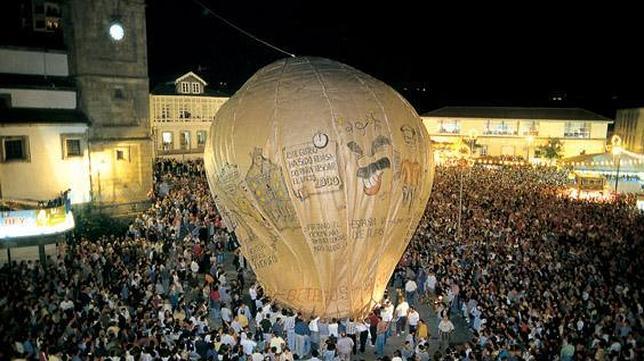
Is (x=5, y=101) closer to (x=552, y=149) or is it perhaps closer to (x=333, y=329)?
(x=333, y=329)

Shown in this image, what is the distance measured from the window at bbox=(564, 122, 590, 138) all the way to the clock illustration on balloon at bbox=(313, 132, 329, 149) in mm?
48591

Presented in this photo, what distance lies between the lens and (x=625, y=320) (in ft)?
39.6

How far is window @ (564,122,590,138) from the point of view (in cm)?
5403

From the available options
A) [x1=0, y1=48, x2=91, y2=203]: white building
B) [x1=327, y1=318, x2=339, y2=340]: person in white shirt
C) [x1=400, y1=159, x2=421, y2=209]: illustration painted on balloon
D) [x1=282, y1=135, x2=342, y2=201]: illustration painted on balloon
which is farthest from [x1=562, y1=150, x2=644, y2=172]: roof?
[x1=0, y1=48, x2=91, y2=203]: white building

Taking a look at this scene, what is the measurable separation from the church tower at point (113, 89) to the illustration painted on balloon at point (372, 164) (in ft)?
53.2

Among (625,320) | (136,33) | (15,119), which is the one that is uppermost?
(136,33)

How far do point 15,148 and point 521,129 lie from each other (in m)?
47.7

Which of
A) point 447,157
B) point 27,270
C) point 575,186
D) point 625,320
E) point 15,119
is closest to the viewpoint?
point 625,320

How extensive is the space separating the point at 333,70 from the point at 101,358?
8.97 m

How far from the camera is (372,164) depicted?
13055 millimetres

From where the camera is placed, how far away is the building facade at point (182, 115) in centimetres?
4438

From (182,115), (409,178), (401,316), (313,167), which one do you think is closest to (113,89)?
(313,167)

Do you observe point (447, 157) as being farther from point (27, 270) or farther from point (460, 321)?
point (27, 270)

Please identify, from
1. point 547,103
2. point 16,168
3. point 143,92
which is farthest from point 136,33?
point 547,103
